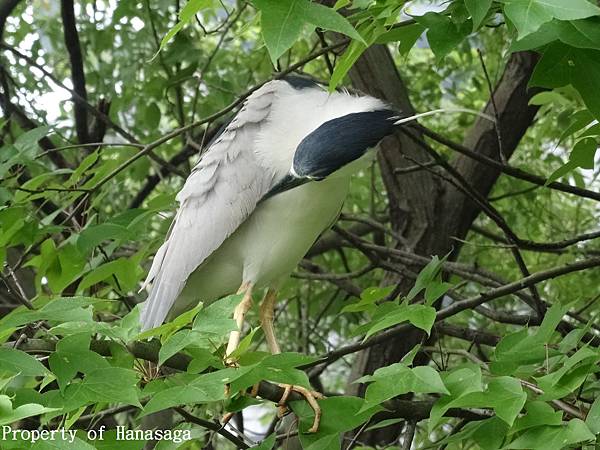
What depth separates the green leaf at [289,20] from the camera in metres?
1.08

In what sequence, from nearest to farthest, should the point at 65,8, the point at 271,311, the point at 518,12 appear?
the point at 518,12 < the point at 271,311 < the point at 65,8

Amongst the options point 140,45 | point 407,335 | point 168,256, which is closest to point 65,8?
point 140,45

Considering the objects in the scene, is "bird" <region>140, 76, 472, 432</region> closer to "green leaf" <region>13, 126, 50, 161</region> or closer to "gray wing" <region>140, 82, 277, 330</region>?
"gray wing" <region>140, 82, 277, 330</region>

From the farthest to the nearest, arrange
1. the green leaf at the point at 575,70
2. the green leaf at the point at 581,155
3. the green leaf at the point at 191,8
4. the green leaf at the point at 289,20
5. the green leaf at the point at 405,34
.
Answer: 1. the green leaf at the point at 581,155
2. the green leaf at the point at 405,34
3. the green leaf at the point at 575,70
4. the green leaf at the point at 191,8
5. the green leaf at the point at 289,20

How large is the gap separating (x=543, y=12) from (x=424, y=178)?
5.14 feet

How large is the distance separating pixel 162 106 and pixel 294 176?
200cm

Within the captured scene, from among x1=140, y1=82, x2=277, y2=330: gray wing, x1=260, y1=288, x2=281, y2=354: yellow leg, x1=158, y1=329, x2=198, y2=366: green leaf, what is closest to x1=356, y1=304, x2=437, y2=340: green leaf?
x1=158, y1=329, x2=198, y2=366: green leaf

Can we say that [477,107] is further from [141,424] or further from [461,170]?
[141,424]

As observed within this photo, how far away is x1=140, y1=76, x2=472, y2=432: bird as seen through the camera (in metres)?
1.72

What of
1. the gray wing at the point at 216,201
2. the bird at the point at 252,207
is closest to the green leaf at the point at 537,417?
the bird at the point at 252,207

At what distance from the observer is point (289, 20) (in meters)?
1.09

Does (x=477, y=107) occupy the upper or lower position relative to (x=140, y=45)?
lower

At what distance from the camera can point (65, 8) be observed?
2.55 meters

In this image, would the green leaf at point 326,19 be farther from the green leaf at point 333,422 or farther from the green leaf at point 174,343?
the green leaf at point 333,422
